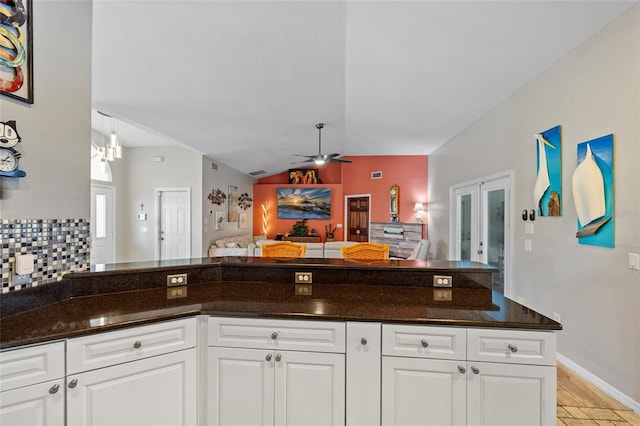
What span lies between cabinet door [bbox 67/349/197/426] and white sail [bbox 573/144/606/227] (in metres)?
3.02

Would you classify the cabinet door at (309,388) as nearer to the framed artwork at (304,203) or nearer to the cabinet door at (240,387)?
the cabinet door at (240,387)

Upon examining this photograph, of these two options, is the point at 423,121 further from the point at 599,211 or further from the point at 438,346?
the point at 438,346

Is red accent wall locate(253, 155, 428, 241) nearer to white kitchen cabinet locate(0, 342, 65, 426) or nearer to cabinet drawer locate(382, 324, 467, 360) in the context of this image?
cabinet drawer locate(382, 324, 467, 360)

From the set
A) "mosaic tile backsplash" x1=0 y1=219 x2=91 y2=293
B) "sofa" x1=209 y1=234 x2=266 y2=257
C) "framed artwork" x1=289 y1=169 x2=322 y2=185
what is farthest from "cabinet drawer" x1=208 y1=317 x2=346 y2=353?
"framed artwork" x1=289 y1=169 x2=322 y2=185

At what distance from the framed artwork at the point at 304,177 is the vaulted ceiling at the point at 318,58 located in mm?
3965

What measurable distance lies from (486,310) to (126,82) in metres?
4.01

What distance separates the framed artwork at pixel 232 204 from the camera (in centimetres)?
754

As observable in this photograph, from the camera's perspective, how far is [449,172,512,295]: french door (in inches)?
148

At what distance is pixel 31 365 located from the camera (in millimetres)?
1188

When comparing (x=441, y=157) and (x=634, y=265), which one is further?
(x=441, y=157)

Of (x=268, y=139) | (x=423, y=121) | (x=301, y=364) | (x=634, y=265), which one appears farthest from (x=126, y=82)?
(x=634, y=265)

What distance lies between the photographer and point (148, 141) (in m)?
6.09

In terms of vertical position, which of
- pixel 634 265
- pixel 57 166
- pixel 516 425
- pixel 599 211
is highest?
pixel 57 166

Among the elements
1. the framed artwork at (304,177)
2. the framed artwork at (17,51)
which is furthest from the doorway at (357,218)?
the framed artwork at (17,51)
